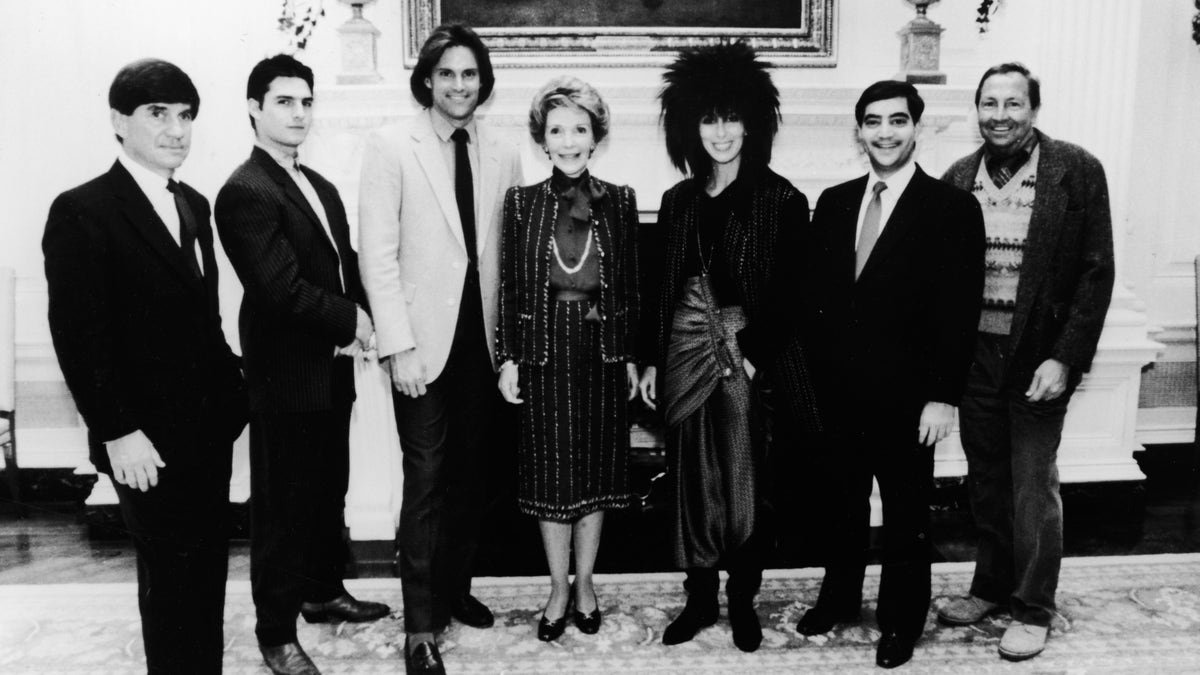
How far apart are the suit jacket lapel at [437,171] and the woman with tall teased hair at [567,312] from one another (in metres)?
0.15

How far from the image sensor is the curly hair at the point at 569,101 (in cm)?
219

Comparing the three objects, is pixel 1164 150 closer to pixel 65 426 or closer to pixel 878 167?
pixel 878 167

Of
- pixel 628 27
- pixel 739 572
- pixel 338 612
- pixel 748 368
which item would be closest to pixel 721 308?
pixel 748 368

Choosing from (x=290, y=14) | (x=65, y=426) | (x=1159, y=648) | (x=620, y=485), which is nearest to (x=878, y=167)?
(x=620, y=485)

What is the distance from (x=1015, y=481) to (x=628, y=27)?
227 cm

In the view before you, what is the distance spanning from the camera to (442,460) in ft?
7.39

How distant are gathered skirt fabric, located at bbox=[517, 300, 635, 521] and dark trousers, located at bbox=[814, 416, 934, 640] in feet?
2.11

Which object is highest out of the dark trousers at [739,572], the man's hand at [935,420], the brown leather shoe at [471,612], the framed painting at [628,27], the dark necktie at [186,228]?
the framed painting at [628,27]

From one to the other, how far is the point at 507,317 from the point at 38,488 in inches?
99.4

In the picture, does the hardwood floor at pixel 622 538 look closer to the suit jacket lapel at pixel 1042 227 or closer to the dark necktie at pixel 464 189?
the suit jacket lapel at pixel 1042 227

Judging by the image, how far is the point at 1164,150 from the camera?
374cm

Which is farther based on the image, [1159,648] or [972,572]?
[972,572]

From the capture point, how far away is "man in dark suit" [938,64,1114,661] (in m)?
2.27

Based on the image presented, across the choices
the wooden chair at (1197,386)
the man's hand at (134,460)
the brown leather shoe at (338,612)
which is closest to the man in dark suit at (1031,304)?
the wooden chair at (1197,386)
